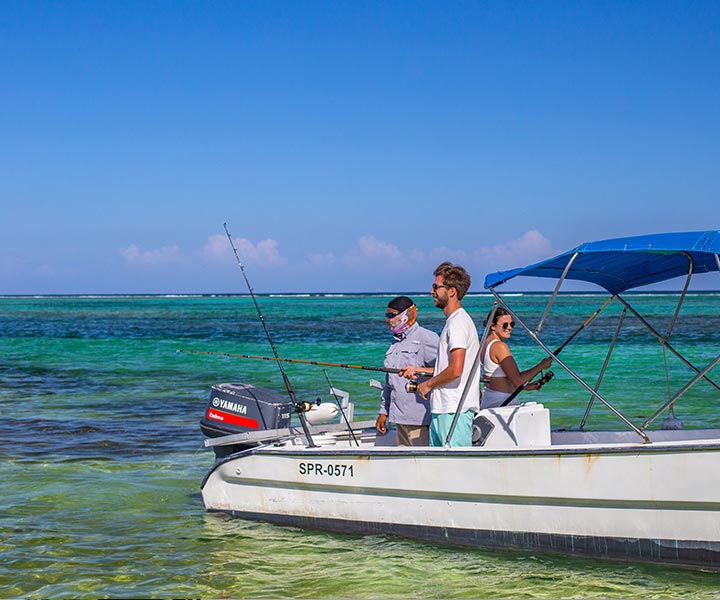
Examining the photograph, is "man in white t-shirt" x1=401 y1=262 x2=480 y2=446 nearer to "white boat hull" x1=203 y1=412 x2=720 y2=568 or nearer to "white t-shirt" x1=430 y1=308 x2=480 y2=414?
"white t-shirt" x1=430 y1=308 x2=480 y2=414

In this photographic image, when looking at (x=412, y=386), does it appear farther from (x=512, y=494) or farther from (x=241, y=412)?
(x=241, y=412)

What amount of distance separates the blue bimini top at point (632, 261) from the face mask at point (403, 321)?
0.66 meters

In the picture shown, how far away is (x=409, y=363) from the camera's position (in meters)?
7.04

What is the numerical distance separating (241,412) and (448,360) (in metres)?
2.66

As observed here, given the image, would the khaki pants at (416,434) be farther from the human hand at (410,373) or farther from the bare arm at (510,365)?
the bare arm at (510,365)

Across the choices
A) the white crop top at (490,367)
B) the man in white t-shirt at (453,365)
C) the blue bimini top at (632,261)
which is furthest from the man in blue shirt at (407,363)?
the blue bimini top at (632,261)

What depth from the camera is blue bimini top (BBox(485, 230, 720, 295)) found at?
5.98 meters

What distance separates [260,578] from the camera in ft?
20.9

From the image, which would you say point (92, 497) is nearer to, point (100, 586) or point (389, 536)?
point (100, 586)

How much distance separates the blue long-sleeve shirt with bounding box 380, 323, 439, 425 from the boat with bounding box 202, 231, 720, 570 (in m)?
0.45

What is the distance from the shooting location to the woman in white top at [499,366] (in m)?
7.23

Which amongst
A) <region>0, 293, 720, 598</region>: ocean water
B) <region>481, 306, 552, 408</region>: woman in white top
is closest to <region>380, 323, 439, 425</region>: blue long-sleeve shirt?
<region>481, 306, 552, 408</region>: woman in white top

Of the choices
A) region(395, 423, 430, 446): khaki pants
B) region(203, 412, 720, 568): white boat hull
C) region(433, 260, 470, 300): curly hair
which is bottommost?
region(203, 412, 720, 568): white boat hull

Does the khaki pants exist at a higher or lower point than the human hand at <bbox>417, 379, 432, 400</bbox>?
lower
